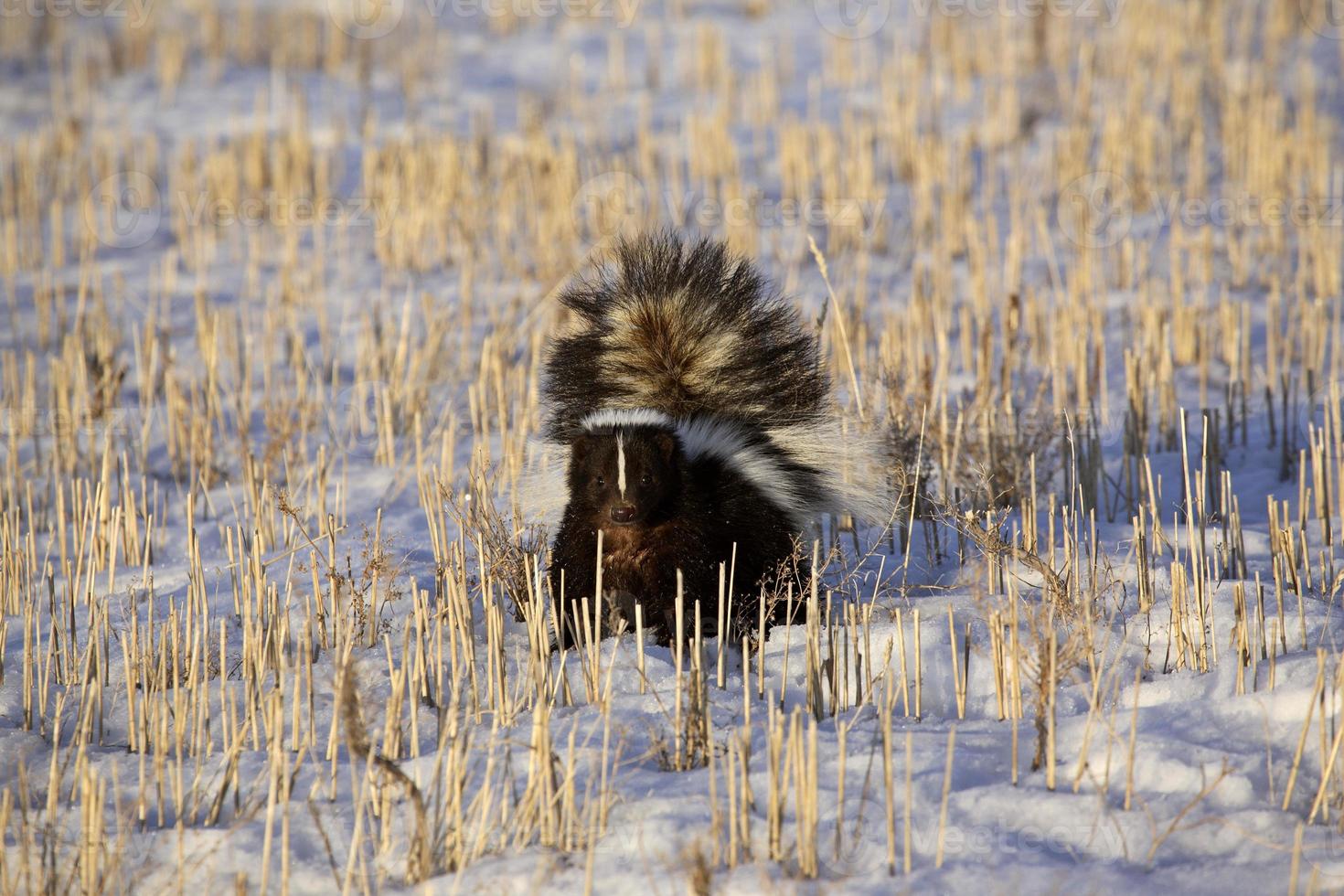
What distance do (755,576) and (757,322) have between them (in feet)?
3.59

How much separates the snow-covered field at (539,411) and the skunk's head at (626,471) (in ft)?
1.34

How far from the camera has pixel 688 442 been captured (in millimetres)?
5371

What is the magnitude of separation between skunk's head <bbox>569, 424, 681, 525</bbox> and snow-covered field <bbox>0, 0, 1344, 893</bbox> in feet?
1.34

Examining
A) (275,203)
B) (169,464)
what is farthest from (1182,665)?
(275,203)

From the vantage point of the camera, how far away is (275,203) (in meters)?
12.4

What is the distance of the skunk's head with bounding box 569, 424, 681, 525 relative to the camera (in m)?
5.02

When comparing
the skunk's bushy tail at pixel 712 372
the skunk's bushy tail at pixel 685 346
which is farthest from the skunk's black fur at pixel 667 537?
the skunk's bushy tail at pixel 685 346

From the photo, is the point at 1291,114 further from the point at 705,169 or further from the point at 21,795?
the point at 21,795

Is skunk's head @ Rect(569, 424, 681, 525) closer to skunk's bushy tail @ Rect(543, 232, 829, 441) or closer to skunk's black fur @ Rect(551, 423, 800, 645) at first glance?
skunk's black fur @ Rect(551, 423, 800, 645)

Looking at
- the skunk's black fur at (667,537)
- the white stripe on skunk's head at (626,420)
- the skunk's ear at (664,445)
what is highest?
the white stripe on skunk's head at (626,420)

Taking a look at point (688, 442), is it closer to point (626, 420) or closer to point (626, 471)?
point (626, 420)

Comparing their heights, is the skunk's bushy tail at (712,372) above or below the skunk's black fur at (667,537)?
above

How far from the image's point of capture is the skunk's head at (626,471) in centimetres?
502

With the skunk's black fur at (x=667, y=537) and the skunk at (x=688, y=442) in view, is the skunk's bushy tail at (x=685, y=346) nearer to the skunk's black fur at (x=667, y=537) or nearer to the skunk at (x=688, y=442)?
the skunk at (x=688, y=442)
